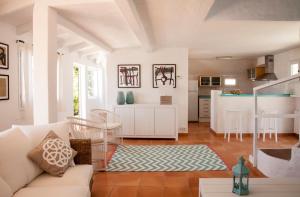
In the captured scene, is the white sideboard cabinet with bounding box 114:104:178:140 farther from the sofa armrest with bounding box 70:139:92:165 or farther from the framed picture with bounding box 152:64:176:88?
the sofa armrest with bounding box 70:139:92:165

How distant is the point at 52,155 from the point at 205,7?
253 cm

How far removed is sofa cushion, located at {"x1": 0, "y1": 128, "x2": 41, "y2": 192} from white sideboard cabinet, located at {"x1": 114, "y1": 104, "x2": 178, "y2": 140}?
A: 3.81m

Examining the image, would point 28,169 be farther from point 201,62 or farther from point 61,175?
point 201,62

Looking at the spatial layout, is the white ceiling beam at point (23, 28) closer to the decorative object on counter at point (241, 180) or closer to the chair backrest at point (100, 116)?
the chair backrest at point (100, 116)

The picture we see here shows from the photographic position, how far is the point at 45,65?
3.20m

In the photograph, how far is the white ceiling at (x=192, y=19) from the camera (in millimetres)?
3395

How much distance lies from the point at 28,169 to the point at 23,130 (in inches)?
18.9

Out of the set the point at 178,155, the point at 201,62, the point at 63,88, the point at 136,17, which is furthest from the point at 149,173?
the point at 201,62

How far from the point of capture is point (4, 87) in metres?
3.92

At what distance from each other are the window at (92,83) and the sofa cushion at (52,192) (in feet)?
22.0

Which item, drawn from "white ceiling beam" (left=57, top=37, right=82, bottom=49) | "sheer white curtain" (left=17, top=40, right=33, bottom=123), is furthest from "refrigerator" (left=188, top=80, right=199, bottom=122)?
"sheer white curtain" (left=17, top=40, right=33, bottom=123)

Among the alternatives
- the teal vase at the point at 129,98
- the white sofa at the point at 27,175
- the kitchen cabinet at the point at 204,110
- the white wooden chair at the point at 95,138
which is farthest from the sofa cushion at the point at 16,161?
the kitchen cabinet at the point at 204,110

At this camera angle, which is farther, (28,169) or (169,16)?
(169,16)

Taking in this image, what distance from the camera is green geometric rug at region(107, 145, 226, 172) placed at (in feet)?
12.7
